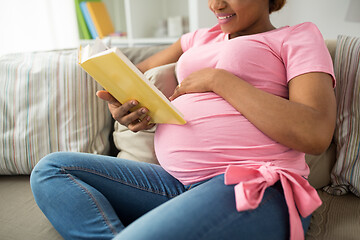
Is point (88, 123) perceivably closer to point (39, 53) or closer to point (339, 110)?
point (39, 53)

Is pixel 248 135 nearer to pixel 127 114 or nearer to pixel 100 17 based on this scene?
pixel 127 114

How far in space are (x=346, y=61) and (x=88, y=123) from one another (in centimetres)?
92

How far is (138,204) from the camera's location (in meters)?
0.91

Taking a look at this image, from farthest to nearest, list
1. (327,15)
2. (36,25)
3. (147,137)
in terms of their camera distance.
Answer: (36,25)
(327,15)
(147,137)

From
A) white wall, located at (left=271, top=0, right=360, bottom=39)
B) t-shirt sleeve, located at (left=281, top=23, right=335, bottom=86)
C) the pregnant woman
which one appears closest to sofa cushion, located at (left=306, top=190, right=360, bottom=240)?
the pregnant woman

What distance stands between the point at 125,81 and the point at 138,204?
0.34m

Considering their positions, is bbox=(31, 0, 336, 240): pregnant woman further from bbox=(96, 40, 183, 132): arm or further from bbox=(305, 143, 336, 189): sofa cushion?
bbox=(305, 143, 336, 189): sofa cushion

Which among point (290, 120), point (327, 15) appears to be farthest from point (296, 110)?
point (327, 15)

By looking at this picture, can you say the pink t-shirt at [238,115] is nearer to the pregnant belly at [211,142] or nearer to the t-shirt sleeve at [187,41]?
the pregnant belly at [211,142]

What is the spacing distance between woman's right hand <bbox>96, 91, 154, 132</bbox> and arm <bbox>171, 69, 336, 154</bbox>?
240 mm

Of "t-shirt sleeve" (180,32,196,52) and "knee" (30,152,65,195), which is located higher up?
"t-shirt sleeve" (180,32,196,52)

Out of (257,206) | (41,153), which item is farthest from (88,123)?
(257,206)

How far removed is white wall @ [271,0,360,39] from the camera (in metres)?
1.64

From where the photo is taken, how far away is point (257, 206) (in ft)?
2.22
